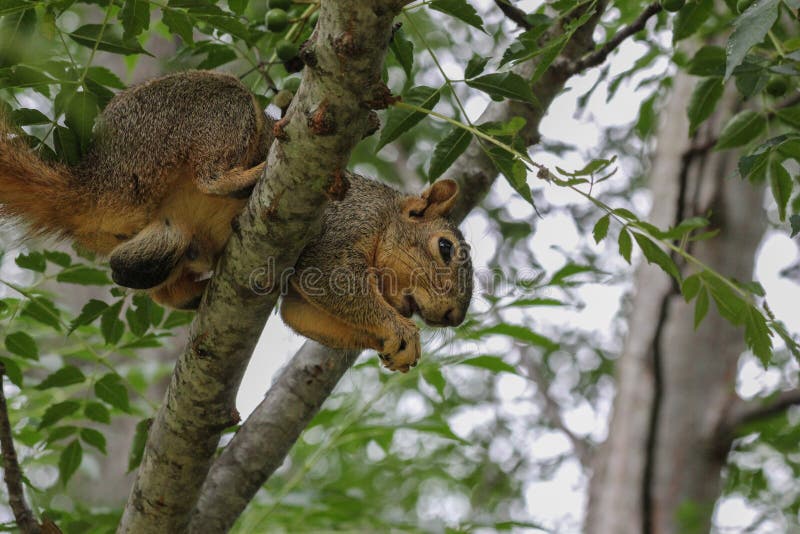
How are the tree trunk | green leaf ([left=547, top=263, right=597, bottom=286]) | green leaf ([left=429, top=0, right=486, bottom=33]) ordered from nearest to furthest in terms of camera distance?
green leaf ([left=429, top=0, right=486, bottom=33]) < green leaf ([left=547, top=263, right=597, bottom=286]) < the tree trunk

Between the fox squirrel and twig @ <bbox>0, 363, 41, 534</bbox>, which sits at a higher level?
the fox squirrel

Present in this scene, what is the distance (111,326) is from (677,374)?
94.2 inches

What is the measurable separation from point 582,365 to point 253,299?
4.84 m

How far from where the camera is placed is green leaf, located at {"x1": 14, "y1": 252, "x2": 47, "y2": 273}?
2.50 meters

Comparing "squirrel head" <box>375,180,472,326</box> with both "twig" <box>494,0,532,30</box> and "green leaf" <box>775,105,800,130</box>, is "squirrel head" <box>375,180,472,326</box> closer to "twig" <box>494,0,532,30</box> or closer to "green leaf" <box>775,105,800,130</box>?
"twig" <box>494,0,532,30</box>

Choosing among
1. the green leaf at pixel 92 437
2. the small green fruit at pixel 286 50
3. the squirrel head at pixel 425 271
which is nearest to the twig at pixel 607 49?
the squirrel head at pixel 425 271

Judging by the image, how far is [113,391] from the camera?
2619mm

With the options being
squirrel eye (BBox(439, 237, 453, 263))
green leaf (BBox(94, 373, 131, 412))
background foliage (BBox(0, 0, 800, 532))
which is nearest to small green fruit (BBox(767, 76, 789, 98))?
background foliage (BBox(0, 0, 800, 532))

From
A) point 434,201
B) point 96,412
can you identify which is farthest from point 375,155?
point 96,412

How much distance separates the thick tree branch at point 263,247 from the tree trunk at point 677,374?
81.6 inches

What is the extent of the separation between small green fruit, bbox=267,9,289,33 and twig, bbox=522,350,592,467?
2421mm

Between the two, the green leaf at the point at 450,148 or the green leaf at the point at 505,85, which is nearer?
the green leaf at the point at 505,85

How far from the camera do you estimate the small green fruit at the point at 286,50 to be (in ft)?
8.01

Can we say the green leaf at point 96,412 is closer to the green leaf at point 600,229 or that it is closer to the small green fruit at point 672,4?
the green leaf at point 600,229
